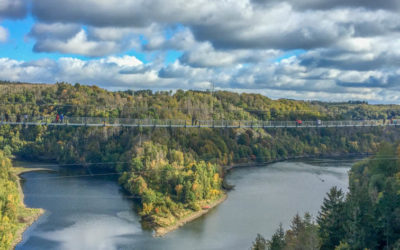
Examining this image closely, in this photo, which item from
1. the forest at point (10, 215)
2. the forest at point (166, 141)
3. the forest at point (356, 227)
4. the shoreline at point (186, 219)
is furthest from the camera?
the forest at point (166, 141)

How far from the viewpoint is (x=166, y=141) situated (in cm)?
2973

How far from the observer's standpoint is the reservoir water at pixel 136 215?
15133mm

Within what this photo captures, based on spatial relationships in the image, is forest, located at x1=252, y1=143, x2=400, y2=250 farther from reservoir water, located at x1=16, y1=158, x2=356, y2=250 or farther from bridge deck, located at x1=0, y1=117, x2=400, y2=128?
bridge deck, located at x1=0, y1=117, x2=400, y2=128

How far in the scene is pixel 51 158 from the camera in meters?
36.2

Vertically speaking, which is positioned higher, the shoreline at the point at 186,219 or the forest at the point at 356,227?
the forest at the point at 356,227

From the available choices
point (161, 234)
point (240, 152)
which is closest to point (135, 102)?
point (240, 152)

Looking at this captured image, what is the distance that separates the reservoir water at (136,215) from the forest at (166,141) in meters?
1.20

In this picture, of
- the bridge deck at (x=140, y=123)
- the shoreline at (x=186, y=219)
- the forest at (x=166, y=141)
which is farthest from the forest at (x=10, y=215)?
the shoreline at (x=186, y=219)

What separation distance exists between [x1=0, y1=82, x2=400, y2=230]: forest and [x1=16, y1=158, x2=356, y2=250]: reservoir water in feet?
3.95

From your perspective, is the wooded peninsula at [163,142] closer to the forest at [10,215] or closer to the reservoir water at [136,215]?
the forest at [10,215]

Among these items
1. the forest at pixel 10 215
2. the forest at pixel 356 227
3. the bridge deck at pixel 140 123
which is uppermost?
the bridge deck at pixel 140 123

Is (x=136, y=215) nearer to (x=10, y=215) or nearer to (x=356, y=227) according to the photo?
(x=10, y=215)

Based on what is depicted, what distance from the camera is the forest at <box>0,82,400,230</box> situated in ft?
69.4

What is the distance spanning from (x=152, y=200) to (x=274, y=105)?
34.4 metres
